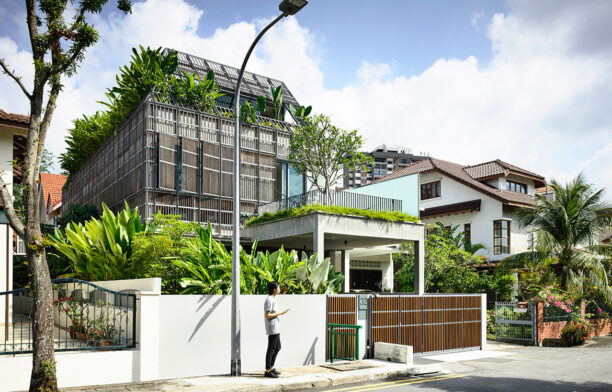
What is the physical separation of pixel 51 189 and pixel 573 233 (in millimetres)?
42687

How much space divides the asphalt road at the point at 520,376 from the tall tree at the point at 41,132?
513 centimetres

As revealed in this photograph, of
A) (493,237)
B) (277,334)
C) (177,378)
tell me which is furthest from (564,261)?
(177,378)

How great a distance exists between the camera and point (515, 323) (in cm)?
2125

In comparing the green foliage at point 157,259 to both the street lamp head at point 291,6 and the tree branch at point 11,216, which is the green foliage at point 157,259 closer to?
the tree branch at point 11,216

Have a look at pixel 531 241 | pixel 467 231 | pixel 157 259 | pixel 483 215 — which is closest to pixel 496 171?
pixel 483 215

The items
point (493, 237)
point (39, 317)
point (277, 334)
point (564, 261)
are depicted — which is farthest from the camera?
point (493, 237)

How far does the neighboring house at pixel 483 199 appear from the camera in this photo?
34344 mm

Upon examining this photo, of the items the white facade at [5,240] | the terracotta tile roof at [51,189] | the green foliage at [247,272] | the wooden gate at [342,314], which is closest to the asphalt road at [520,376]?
the wooden gate at [342,314]

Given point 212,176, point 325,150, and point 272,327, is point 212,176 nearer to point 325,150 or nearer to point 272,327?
point 325,150

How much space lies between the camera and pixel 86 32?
9344mm

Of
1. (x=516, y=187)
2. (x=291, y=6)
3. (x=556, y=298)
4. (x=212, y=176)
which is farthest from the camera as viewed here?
(x=516, y=187)

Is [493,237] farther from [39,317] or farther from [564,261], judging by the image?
[39,317]

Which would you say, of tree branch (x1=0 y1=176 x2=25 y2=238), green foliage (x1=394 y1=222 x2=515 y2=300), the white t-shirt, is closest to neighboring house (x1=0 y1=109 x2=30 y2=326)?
tree branch (x1=0 y1=176 x2=25 y2=238)

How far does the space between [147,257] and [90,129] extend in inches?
697
